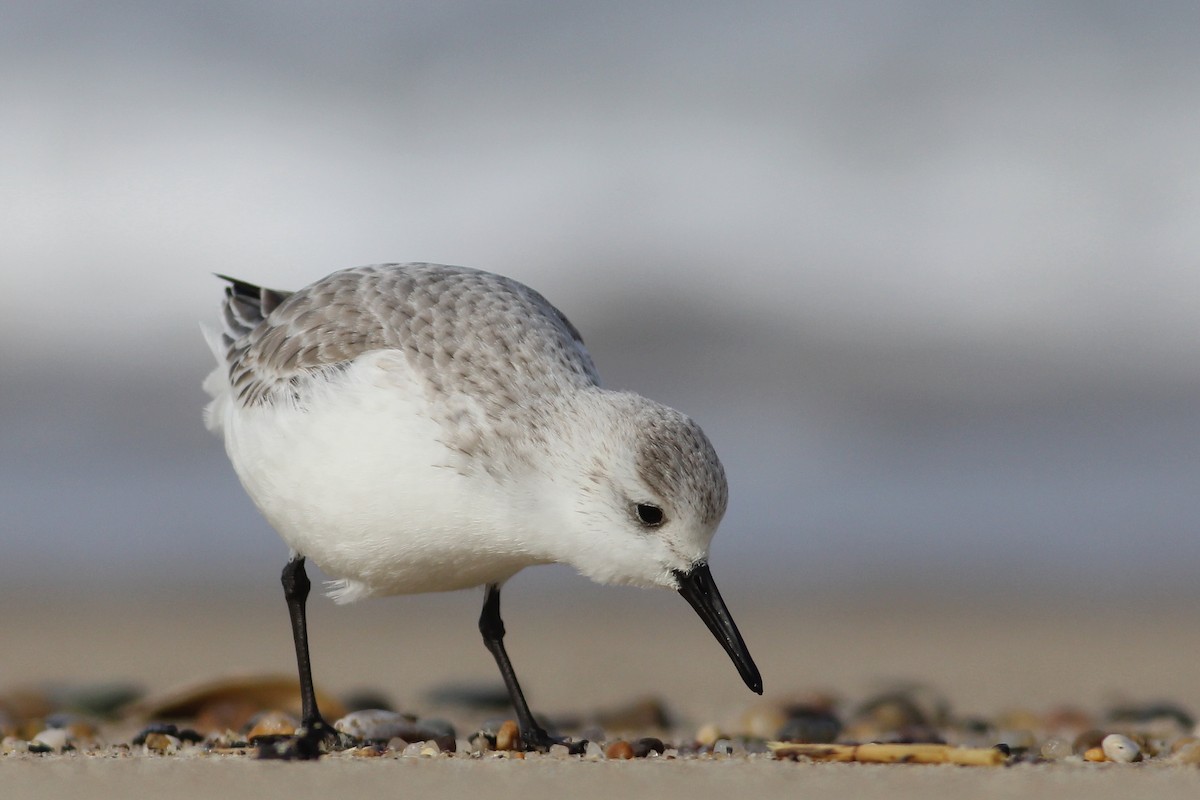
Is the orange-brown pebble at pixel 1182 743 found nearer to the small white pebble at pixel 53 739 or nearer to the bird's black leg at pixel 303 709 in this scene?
the bird's black leg at pixel 303 709

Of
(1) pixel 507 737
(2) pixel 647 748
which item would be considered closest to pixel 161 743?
(1) pixel 507 737

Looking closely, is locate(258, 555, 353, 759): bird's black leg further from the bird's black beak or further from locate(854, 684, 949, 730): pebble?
locate(854, 684, 949, 730): pebble

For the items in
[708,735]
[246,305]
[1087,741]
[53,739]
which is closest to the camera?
[1087,741]

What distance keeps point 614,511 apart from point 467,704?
2.14m

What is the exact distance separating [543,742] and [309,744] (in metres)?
0.91

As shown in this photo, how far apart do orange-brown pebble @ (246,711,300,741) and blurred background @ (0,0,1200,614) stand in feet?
15.9

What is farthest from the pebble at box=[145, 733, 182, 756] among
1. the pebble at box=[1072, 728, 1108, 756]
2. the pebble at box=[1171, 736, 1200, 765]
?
the pebble at box=[1171, 736, 1200, 765]

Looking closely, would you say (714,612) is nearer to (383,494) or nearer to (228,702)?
(383,494)

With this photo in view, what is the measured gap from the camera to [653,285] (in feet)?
46.2

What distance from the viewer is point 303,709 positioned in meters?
4.94

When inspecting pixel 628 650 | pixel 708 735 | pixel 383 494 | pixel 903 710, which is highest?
pixel 628 650

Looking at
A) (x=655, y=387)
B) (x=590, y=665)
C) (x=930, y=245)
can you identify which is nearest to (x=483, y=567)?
(x=590, y=665)

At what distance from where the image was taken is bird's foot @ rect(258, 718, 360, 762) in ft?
14.0

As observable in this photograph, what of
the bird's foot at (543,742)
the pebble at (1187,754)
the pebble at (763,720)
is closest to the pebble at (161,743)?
the bird's foot at (543,742)
